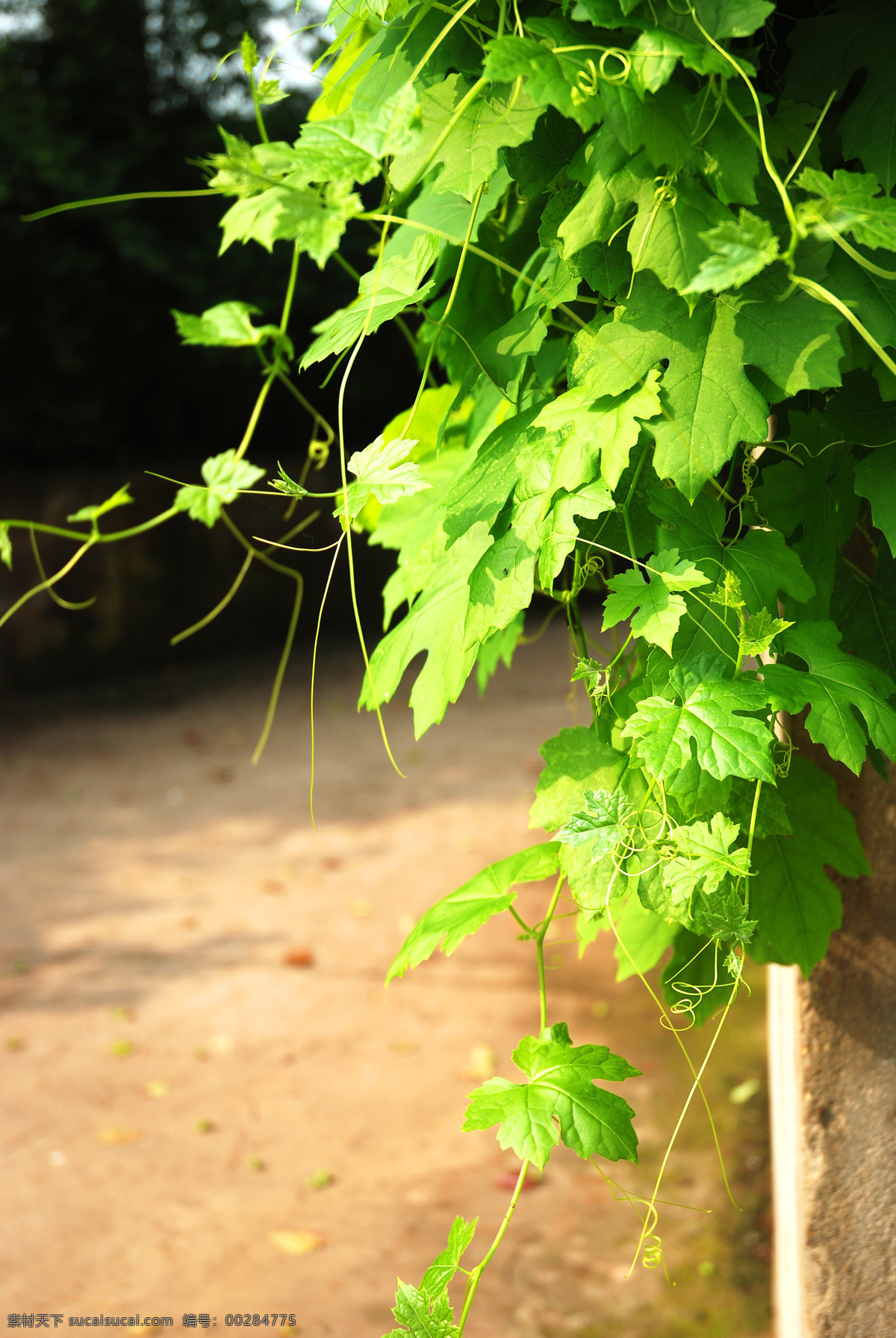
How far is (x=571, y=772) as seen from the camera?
1.25 m

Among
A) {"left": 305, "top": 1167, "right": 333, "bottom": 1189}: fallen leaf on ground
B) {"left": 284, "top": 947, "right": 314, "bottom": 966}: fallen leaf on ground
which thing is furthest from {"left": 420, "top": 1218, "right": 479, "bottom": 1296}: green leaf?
{"left": 284, "top": 947, "right": 314, "bottom": 966}: fallen leaf on ground

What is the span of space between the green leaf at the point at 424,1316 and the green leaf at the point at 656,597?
66 cm

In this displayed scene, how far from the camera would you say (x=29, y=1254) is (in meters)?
2.87

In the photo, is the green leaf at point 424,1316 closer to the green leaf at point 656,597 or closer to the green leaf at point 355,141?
the green leaf at point 656,597

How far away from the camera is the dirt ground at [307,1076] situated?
271cm

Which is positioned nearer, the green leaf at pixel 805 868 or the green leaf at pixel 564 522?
the green leaf at pixel 564 522

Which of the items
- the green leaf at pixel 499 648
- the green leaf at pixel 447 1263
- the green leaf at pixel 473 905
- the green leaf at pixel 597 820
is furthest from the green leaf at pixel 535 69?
the green leaf at pixel 447 1263

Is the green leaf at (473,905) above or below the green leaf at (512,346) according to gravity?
below

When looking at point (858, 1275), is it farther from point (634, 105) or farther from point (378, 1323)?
point (634, 105)

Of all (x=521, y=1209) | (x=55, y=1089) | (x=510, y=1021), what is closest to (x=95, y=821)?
(x=55, y=1089)

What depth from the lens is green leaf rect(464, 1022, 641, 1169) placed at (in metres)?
1.08

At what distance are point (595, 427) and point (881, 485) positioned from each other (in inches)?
11.7

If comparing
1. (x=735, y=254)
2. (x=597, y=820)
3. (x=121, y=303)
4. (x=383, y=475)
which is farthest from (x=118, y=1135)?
(x=121, y=303)

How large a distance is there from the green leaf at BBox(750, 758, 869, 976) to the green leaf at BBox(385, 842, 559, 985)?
281 millimetres
